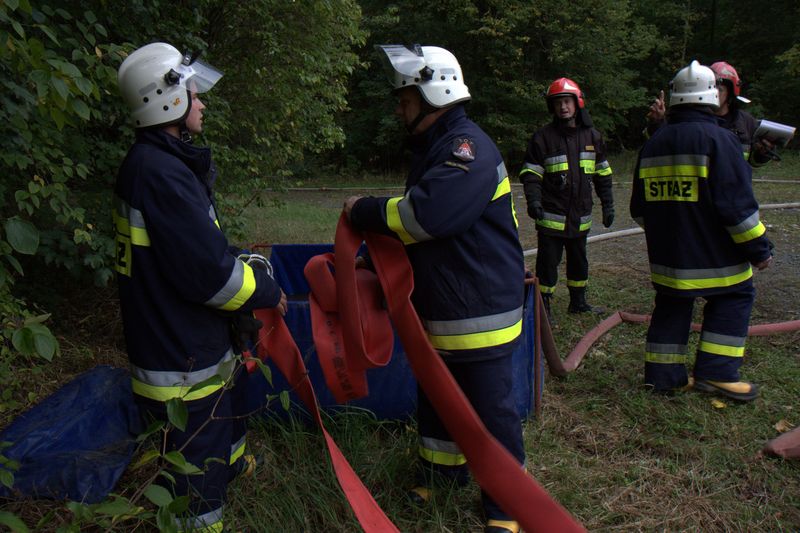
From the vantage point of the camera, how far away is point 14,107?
274 centimetres

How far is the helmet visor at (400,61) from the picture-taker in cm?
244

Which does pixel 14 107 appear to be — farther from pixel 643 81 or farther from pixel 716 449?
pixel 643 81

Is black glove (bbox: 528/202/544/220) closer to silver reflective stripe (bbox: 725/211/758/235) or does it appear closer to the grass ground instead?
the grass ground

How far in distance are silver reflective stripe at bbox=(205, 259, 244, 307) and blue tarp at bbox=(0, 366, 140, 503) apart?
2.64 ft

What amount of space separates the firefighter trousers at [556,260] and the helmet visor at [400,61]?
10.3 ft

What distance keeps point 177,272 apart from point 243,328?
0.39 m

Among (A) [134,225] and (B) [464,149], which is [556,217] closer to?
(B) [464,149]

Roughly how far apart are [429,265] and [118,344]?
326cm

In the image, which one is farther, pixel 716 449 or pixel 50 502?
pixel 716 449

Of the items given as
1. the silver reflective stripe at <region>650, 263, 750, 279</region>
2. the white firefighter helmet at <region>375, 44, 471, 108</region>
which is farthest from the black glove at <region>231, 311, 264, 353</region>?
the silver reflective stripe at <region>650, 263, 750, 279</region>

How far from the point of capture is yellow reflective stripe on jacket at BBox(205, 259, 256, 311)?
224 cm

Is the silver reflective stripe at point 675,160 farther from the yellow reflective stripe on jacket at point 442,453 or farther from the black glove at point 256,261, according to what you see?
the black glove at point 256,261

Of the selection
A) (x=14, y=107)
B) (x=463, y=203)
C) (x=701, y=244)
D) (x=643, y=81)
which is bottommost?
(x=643, y=81)

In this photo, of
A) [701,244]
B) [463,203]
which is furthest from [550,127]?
[463,203]
